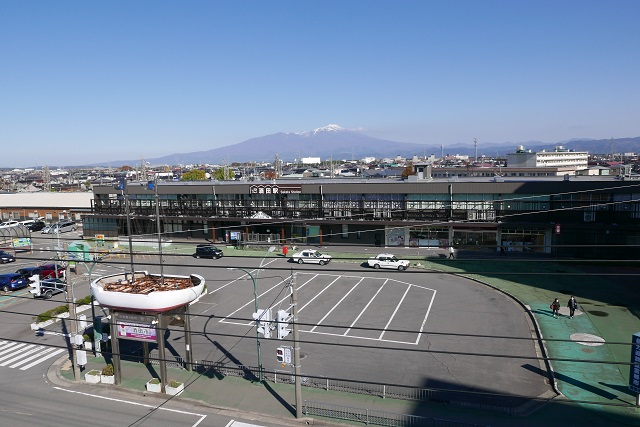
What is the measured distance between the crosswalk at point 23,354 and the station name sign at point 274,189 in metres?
26.8

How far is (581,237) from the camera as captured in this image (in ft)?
119

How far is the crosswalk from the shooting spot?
21016 mm

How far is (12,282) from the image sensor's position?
1293 inches

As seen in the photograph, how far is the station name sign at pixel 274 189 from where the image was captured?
151ft

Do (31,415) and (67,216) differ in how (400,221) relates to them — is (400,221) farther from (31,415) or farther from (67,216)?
(67,216)

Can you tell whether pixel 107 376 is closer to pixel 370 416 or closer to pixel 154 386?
pixel 154 386

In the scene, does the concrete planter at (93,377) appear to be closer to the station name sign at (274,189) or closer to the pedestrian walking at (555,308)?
the pedestrian walking at (555,308)

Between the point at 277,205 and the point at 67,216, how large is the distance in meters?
35.6

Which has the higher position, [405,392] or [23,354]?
[405,392]

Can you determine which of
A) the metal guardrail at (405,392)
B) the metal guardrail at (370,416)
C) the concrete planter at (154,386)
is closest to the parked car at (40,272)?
the concrete planter at (154,386)

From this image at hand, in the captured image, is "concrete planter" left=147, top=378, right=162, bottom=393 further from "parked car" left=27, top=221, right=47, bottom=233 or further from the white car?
"parked car" left=27, top=221, right=47, bottom=233

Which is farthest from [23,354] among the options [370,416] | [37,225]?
[37,225]

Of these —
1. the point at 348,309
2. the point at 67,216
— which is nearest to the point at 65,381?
the point at 348,309

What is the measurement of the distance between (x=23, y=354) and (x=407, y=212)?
101 ft
